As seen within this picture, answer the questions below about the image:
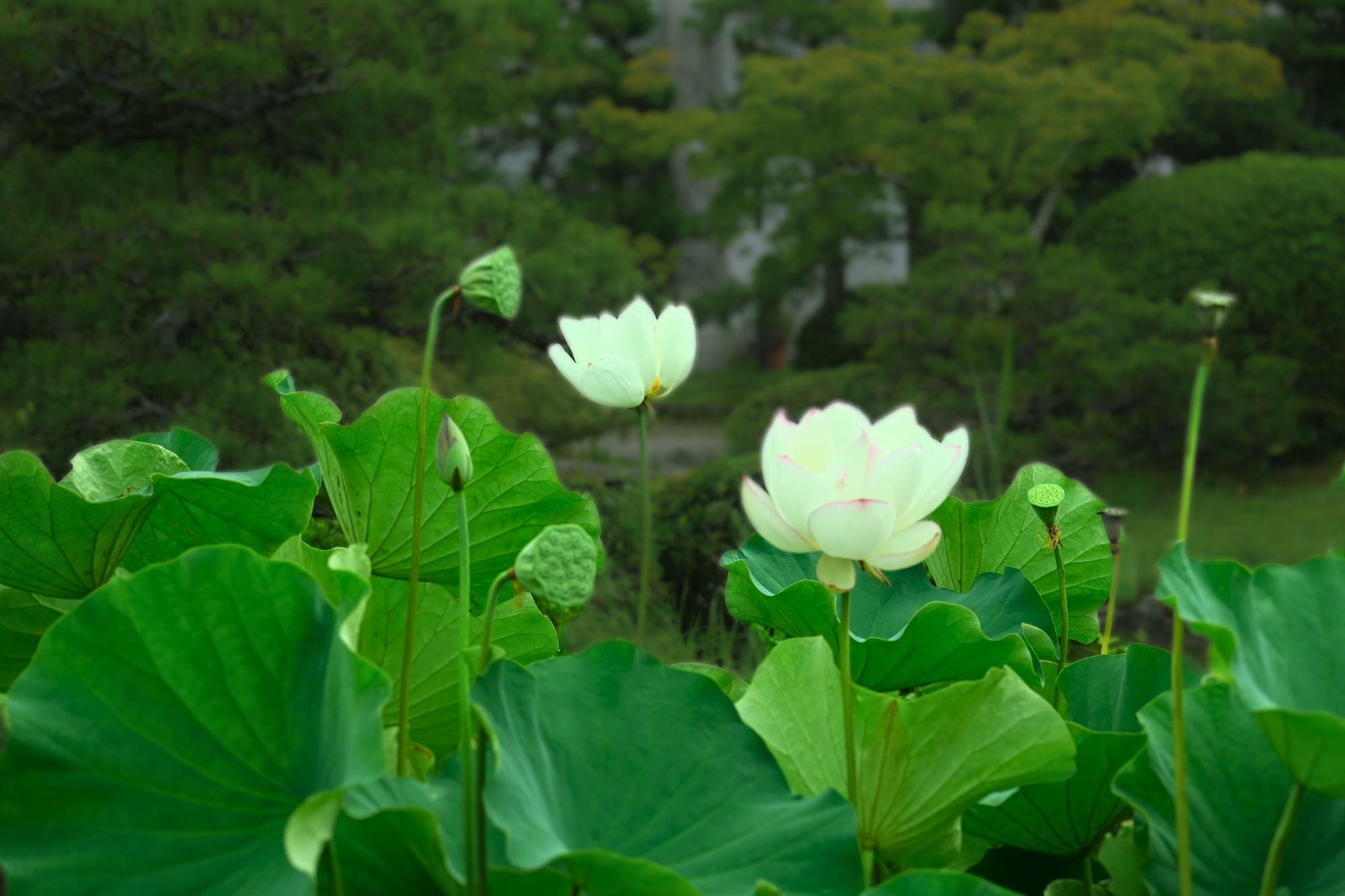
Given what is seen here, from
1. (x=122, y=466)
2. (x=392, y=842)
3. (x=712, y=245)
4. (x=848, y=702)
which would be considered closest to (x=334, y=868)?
(x=392, y=842)

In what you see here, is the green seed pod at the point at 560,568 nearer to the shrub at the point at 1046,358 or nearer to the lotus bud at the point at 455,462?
the lotus bud at the point at 455,462

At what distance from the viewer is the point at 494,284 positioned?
315 mm

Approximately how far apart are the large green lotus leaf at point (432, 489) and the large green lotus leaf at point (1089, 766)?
0.16 m

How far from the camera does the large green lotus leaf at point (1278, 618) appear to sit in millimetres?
291

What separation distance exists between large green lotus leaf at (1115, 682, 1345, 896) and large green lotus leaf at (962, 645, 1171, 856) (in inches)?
0.7

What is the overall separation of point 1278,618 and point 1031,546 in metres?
0.18

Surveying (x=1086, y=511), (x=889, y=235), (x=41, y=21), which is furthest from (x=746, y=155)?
(x=1086, y=511)

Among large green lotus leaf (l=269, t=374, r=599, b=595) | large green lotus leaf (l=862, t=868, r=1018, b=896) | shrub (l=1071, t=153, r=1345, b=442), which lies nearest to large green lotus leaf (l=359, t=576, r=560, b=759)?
large green lotus leaf (l=269, t=374, r=599, b=595)

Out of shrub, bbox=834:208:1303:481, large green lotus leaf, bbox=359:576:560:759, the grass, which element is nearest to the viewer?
large green lotus leaf, bbox=359:576:560:759

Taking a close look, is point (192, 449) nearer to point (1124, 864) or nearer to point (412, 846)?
point (412, 846)

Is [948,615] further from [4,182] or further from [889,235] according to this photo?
[889,235]

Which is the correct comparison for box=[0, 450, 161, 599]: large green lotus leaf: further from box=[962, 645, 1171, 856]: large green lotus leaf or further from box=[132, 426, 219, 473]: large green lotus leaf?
box=[962, 645, 1171, 856]: large green lotus leaf

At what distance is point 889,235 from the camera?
5703mm

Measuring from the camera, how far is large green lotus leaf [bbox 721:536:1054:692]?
373 millimetres
